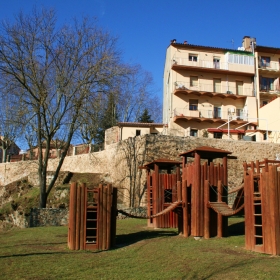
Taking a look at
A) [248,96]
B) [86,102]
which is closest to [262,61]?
[248,96]

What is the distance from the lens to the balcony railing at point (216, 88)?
37.3 meters

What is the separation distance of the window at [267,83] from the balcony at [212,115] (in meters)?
3.95

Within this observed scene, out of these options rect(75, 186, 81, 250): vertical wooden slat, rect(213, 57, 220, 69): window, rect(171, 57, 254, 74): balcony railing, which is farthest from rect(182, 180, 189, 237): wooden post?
rect(213, 57, 220, 69): window

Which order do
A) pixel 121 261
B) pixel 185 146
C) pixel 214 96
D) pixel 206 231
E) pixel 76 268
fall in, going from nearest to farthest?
pixel 76 268 < pixel 121 261 < pixel 206 231 < pixel 185 146 < pixel 214 96

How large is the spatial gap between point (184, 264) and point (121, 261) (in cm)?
183

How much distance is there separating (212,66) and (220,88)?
8.36 feet

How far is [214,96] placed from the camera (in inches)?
1500

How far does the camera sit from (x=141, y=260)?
10.5 meters

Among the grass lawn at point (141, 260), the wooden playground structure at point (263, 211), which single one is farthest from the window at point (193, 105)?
the wooden playground structure at point (263, 211)

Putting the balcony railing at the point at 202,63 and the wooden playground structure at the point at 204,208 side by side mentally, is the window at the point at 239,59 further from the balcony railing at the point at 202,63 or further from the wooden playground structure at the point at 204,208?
the wooden playground structure at the point at 204,208

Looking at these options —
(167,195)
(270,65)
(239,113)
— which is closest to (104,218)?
(167,195)

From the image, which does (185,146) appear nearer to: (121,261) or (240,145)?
(240,145)

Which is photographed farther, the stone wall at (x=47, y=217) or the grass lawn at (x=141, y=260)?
the stone wall at (x=47, y=217)

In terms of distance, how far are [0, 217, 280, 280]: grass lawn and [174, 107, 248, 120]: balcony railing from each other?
23562 millimetres
